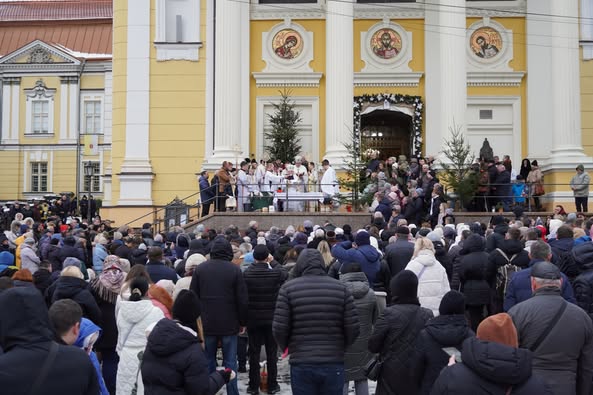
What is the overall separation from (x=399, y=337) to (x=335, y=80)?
21692mm

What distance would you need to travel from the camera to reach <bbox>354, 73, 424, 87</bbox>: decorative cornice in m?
30.5

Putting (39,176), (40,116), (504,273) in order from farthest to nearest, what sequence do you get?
(40,116), (39,176), (504,273)

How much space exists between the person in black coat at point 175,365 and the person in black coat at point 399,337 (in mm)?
1757

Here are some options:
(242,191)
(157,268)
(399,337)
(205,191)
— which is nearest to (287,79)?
(242,191)

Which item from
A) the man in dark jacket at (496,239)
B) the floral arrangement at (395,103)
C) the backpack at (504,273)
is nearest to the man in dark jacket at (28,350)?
the backpack at (504,273)

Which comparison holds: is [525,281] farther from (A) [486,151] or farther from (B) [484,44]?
(B) [484,44]

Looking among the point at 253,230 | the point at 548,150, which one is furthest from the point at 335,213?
the point at 548,150

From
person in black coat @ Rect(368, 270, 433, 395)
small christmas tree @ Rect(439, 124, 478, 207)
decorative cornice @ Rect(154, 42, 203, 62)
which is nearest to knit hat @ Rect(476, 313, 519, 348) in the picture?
person in black coat @ Rect(368, 270, 433, 395)

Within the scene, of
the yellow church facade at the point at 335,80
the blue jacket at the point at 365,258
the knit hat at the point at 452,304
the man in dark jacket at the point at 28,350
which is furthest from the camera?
the yellow church facade at the point at 335,80

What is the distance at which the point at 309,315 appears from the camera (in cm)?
734

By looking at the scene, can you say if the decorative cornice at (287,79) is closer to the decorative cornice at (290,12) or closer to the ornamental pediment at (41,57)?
the decorative cornice at (290,12)

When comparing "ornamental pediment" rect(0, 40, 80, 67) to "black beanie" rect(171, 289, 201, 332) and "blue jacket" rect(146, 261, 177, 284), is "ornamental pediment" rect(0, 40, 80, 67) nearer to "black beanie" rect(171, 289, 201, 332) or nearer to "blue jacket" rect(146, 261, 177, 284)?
"blue jacket" rect(146, 261, 177, 284)

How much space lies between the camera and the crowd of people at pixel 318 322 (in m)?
4.79

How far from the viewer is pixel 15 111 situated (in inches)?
2435
